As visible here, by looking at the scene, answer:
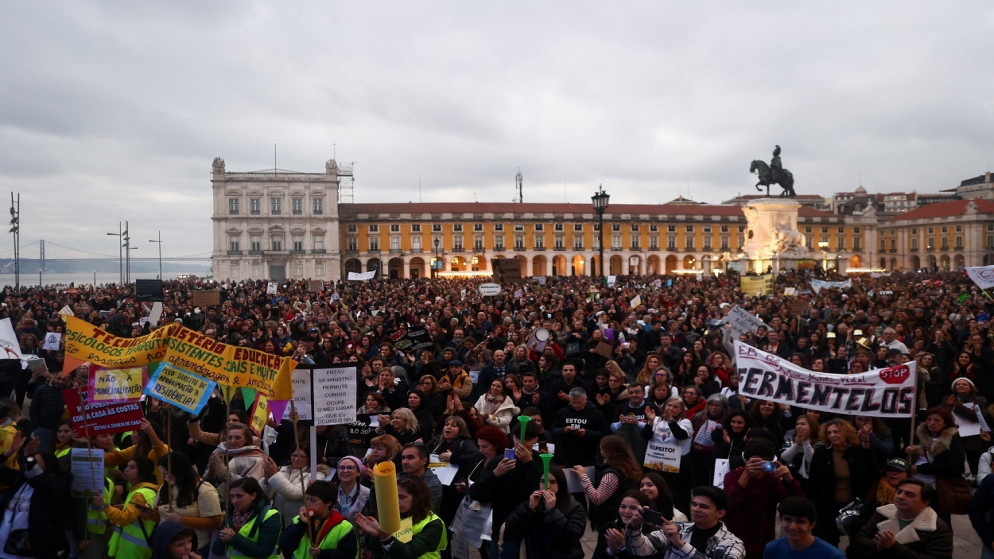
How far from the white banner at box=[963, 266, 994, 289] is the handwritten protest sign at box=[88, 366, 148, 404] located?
15195 millimetres

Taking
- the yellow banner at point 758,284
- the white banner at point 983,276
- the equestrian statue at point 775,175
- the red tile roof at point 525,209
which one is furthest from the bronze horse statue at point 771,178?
the red tile roof at point 525,209

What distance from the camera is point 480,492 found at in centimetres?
420

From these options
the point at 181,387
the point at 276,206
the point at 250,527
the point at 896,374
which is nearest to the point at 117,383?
the point at 181,387

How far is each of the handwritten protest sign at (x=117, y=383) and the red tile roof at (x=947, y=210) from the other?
8346cm

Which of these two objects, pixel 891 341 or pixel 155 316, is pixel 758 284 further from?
pixel 155 316

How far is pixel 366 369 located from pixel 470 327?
480 centimetres

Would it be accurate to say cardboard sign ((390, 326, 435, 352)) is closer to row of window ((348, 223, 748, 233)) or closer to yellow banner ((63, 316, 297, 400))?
yellow banner ((63, 316, 297, 400))

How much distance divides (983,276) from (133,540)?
1608 centimetres

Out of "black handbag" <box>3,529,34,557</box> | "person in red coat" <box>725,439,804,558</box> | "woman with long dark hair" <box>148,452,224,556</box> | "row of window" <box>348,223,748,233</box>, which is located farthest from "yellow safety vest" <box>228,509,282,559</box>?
"row of window" <box>348,223,748,233</box>

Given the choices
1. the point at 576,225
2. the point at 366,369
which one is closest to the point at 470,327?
the point at 366,369

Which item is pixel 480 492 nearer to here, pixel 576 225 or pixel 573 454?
pixel 573 454

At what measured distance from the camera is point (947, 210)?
2931 inches

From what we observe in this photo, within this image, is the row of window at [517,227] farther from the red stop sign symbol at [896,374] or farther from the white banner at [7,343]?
the red stop sign symbol at [896,374]

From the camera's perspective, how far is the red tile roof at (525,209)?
70.9m
